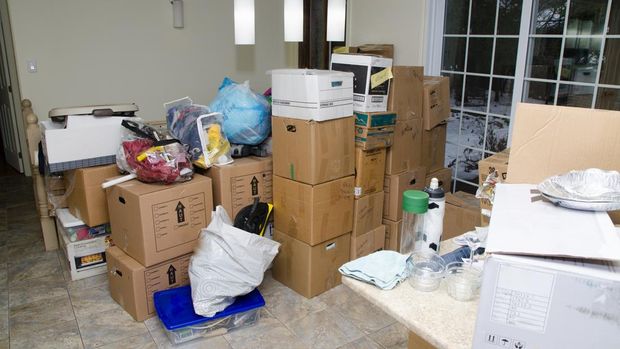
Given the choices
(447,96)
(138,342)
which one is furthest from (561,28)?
(138,342)

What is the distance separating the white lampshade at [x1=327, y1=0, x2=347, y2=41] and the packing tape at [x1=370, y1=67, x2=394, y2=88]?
714 mm

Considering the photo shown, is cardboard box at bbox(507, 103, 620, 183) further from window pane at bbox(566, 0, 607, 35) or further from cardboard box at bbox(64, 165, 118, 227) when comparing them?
cardboard box at bbox(64, 165, 118, 227)

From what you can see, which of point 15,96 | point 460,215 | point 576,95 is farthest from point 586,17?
point 15,96

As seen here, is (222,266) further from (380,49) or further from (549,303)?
(380,49)

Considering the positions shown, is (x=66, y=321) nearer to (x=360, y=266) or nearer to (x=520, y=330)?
(x=360, y=266)

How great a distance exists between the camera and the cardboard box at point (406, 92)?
9.18 ft

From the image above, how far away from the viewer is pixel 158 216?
91.4 inches

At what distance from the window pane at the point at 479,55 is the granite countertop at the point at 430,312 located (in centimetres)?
260

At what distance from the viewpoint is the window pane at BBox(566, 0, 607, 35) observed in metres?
2.71

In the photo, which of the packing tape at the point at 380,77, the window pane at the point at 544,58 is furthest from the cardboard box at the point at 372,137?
the window pane at the point at 544,58

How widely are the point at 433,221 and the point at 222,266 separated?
1.24m

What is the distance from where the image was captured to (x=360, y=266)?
51.3 inches

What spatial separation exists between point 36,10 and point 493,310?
453cm

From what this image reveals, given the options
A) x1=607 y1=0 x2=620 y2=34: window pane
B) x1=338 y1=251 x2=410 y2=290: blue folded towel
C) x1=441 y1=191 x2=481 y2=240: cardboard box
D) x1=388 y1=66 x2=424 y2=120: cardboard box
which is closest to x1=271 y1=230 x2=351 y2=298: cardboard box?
x1=441 y1=191 x2=481 y2=240: cardboard box
